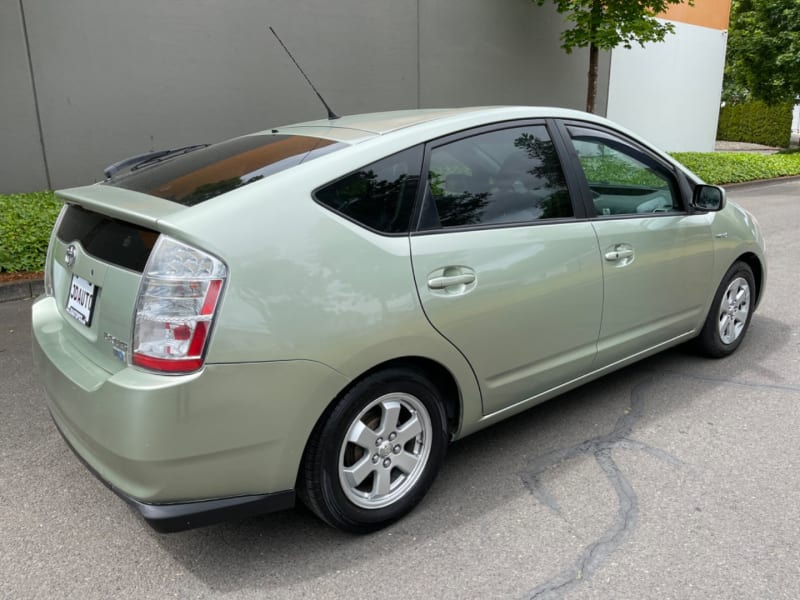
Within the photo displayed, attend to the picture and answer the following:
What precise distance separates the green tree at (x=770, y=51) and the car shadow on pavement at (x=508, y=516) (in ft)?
69.1

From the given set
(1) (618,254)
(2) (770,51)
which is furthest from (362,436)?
(2) (770,51)

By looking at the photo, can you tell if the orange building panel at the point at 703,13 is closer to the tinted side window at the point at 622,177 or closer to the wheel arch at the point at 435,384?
the tinted side window at the point at 622,177

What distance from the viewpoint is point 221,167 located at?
276 cm

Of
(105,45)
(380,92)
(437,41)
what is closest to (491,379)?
(105,45)

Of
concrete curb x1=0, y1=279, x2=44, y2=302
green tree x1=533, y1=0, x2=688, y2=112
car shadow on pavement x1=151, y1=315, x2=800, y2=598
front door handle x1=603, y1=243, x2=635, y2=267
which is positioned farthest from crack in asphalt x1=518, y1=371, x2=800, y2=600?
green tree x1=533, y1=0, x2=688, y2=112

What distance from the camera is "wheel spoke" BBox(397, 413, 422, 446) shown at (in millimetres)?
2666

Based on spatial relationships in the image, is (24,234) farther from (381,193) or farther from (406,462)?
(406,462)

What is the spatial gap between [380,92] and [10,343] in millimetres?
7420

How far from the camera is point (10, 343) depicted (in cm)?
486

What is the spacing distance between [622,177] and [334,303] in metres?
2.05

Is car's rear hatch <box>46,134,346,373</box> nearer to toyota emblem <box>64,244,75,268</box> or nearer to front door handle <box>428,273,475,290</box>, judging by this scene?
toyota emblem <box>64,244,75,268</box>

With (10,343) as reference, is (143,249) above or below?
above

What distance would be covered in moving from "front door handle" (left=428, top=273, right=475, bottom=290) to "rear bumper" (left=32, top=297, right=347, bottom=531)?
0.54 m

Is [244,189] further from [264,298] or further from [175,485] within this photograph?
[175,485]
